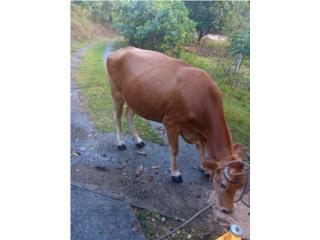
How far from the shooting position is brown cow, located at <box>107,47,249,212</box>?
2.09 m

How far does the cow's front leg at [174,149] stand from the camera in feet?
7.54

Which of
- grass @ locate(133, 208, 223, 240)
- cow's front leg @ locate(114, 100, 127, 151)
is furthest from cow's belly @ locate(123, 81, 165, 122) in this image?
grass @ locate(133, 208, 223, 240)

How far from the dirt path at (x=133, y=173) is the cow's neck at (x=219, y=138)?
0.24m

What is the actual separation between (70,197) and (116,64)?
100cm

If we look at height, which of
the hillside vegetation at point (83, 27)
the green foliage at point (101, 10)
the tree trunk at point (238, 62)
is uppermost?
the green foliage at point (101, 10)

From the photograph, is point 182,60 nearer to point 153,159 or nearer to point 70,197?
point 153,159

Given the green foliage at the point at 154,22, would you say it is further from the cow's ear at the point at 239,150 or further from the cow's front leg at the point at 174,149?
the cow's ear at the point at 239,150

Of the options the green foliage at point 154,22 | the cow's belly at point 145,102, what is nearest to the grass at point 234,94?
the green foliage at point 154,22

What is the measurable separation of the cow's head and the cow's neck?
42 millimetres

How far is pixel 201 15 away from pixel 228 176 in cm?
103

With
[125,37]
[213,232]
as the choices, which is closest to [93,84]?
[125,37]

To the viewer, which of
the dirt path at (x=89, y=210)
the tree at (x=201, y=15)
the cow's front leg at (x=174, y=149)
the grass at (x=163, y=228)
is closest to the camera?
the dirt path at (x=89, y=210)

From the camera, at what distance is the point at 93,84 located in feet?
7.27

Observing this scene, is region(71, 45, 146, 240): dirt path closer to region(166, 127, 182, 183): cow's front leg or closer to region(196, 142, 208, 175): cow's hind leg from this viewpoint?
region(166, 127, 182, 183): cow's front leg
